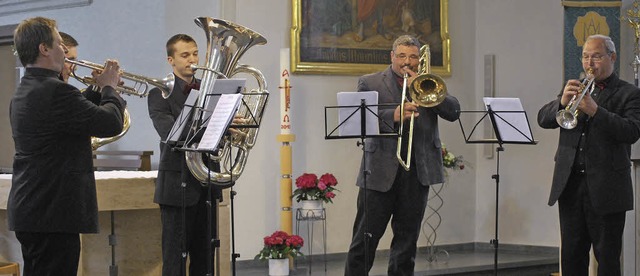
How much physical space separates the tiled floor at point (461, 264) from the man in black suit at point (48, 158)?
350 cm

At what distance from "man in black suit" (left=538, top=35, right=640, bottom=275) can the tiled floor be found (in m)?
2.20

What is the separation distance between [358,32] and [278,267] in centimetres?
236

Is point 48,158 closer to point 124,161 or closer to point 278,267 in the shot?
point 278,267

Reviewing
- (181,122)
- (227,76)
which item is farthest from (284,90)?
(181,122)

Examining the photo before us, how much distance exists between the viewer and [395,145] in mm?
5727

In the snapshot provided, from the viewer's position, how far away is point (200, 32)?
7.96 metres

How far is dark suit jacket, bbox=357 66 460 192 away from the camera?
18.6ft

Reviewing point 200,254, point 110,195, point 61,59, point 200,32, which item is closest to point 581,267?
point 200,254

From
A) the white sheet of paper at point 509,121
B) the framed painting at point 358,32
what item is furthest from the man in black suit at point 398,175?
the framed painting at point 358,32

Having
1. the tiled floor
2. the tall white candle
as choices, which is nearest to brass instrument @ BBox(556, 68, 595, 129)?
the tiled floor

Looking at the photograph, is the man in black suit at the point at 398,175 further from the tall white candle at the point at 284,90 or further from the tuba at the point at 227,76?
the tall white candle at the point at 284,90

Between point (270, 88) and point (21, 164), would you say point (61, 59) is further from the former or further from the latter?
point (270, 88)

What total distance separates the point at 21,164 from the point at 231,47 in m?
1.54

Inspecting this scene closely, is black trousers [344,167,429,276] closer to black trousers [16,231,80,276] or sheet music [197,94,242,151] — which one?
sheet music [197,94,242,151]
